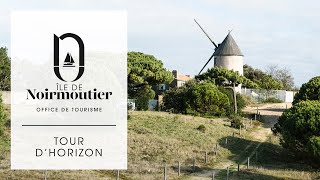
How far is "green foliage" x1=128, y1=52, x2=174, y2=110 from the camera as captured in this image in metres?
67.4

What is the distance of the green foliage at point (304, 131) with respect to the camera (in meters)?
36.7

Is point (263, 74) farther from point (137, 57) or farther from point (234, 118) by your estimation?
point (234, 118)

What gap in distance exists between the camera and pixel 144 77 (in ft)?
227

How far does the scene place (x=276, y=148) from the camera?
47031mm

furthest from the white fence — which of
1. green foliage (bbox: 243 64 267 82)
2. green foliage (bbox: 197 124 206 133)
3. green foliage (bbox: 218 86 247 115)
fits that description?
green foliage (bbox: 197 124 206 133)

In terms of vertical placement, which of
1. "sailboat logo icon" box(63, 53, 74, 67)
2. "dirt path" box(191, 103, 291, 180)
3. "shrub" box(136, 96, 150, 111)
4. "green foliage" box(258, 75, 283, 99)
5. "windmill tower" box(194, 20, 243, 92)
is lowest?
"dirt path" box(191, 103, 291, 180)

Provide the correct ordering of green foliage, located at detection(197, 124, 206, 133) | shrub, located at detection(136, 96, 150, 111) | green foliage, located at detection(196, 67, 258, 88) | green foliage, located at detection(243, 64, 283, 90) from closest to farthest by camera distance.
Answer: green foliage, located at detection(197, 124, 206, 133) → shrub, located at detection(136, 96, 150, 111) → green foliage, located at detection(196, 67, 258, 88) → green foliage, located at detection(243, 64, 283, 90)

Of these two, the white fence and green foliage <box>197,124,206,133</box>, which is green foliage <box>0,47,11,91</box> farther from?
the white fence

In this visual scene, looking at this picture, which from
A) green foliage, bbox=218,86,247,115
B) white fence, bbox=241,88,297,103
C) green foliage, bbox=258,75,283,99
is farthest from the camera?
green foliage, bbox=258,75,283,99

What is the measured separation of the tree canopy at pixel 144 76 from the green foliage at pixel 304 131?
29.2 meters

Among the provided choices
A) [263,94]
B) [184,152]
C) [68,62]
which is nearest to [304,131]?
[184,152]

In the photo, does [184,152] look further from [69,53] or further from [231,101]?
[231,101]

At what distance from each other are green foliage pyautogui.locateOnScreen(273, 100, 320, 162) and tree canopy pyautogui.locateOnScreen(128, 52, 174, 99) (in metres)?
29.2

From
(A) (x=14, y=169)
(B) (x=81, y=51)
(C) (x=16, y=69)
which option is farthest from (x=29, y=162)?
(C) (x=16, y=69)
